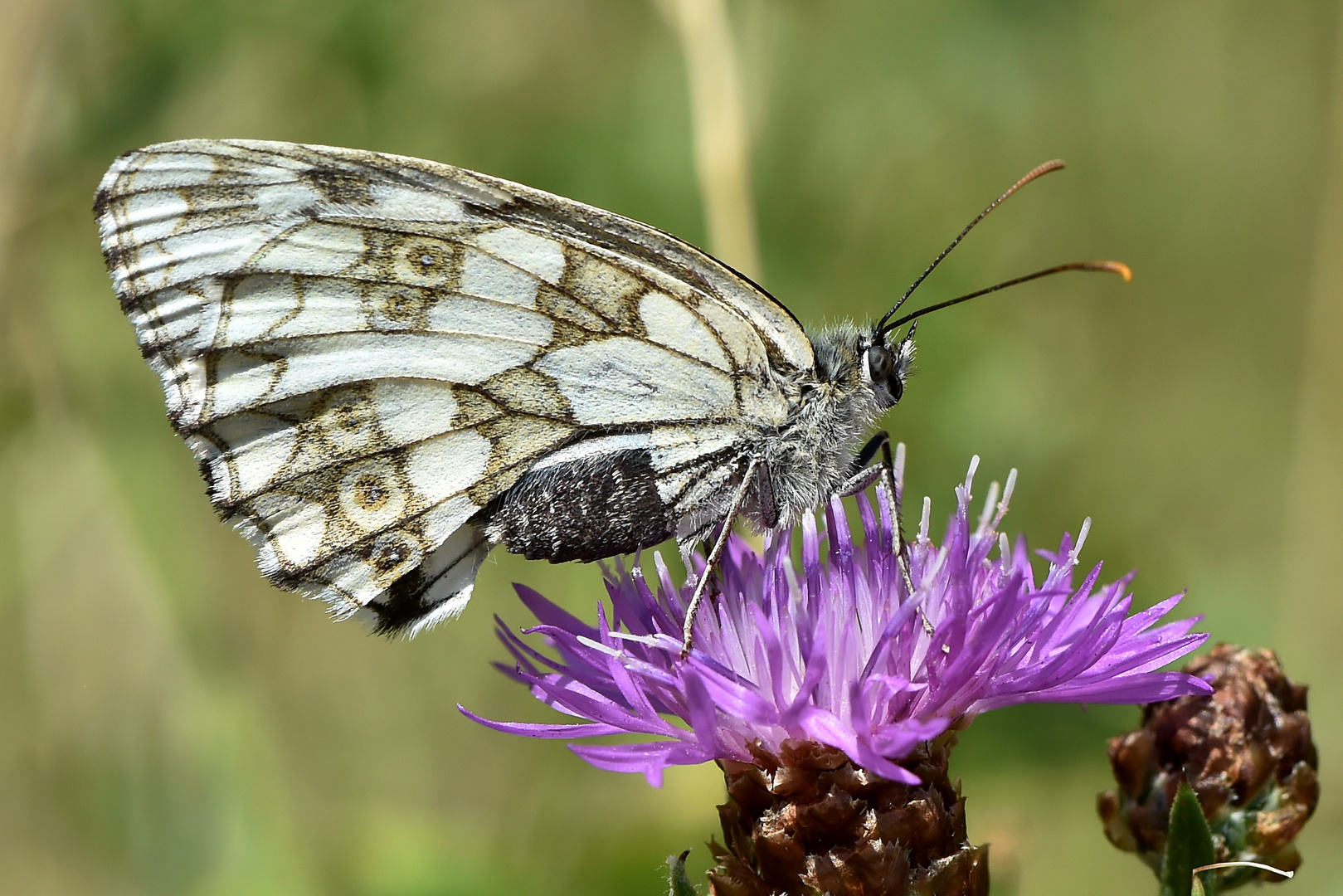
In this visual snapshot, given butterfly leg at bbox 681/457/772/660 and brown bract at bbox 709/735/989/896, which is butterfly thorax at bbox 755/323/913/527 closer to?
butterfly leg at bbox 681/457/772/660

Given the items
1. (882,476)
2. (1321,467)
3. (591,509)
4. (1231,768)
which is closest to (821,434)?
(882,476)

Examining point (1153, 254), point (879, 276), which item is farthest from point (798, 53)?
point (1153, 254)

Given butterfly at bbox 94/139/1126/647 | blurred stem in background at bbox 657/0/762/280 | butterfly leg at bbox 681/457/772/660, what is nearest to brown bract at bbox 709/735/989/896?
butterfly leg at bbox 681/457/772/660

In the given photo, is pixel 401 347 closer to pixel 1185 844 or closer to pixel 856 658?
pixel 856 658

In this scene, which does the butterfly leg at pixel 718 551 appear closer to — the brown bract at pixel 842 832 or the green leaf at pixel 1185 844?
the brown bract at pixel 842 832

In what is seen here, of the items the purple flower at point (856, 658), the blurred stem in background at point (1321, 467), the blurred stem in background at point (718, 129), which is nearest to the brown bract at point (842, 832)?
the purple flower at point (856, 658)

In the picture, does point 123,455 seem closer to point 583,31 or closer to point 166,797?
point 166,797
